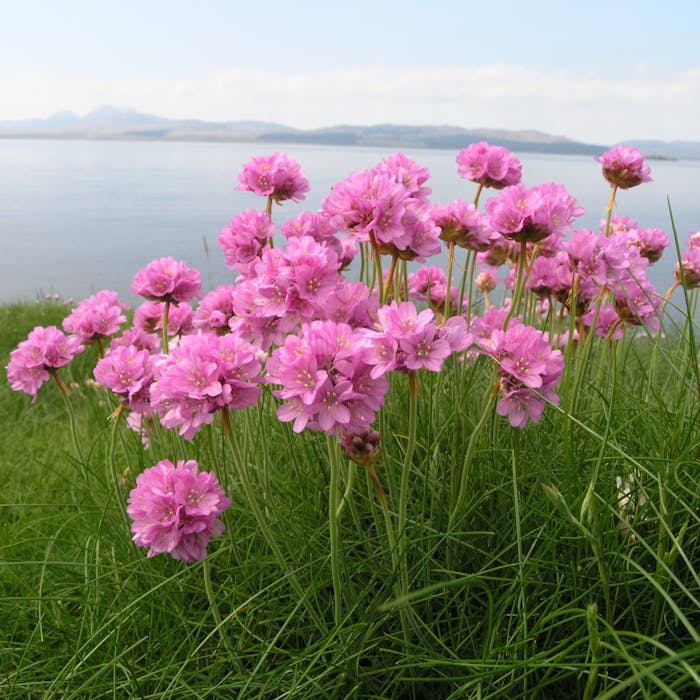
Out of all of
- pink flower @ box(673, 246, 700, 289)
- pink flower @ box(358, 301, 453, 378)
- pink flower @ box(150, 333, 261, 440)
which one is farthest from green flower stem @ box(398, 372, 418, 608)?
pink flower @ box(673, 246, 700, 289)

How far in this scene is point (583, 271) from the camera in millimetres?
1790

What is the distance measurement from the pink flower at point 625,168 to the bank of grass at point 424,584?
2.11 feet

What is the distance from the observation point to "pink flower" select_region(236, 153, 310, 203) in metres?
2.10

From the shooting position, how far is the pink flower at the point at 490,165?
2150mm

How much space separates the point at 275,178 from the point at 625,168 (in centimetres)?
119

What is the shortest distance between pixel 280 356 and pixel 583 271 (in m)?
0.95

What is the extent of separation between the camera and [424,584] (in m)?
1.62

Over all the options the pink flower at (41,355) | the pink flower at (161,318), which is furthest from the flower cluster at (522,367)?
the pink flower at (41,355)

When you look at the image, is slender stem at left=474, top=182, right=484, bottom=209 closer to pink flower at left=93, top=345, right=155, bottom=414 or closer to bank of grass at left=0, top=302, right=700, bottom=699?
bank of grass at left=0, top=302, right=700, bottom=699

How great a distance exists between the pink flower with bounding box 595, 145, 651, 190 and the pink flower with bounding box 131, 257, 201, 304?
145 cm

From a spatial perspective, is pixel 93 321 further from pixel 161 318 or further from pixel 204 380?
pixel 204 380

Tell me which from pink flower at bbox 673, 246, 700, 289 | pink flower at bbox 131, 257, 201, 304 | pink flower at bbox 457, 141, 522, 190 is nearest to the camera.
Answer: pink flower at bbox 131, 257, 201, 304

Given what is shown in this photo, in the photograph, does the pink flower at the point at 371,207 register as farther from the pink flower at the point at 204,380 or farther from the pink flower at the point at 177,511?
the pink flower at the point at 177,511

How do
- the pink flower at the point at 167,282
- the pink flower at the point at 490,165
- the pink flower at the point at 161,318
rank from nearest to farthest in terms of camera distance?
the pink flower at the point at 167,282 → the pink flower at the point at 490,165 → the pink flower at the point at 161,318
